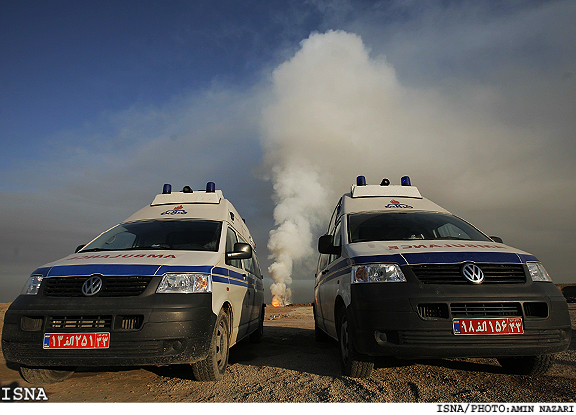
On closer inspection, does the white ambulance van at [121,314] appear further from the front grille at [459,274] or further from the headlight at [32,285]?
the front grille at [459,274]

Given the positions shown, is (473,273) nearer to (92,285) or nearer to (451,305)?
(451,305)

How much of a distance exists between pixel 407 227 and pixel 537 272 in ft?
5.38

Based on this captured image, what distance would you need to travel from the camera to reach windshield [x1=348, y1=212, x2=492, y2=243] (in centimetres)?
490

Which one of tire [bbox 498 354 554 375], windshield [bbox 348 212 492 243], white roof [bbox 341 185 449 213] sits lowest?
tire [bbox 498 354 554 375]

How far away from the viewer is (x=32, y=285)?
387 centimetres

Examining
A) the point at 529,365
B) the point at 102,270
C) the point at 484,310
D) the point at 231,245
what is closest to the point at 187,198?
the point at 231,245

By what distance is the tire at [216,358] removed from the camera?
3963 millimetres

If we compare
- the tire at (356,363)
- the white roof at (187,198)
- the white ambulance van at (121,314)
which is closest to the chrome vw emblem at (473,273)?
the tire at (356,363)

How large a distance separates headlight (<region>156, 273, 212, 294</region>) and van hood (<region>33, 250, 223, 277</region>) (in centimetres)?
7

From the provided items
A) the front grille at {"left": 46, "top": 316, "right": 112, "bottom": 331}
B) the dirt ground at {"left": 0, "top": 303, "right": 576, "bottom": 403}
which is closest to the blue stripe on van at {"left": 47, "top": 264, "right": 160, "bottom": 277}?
the front grille at {"left": 46, "top": 316, "right": 112, "bottom": 331}

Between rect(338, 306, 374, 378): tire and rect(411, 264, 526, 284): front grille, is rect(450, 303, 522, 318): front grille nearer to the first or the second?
rect(411, 264, 526, 284): front grille

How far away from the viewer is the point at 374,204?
18.8 ft
